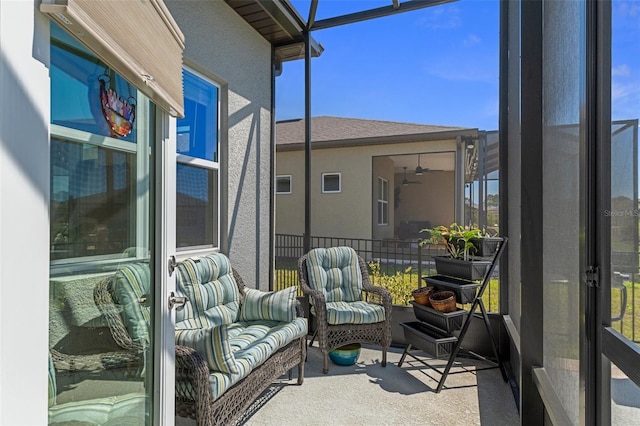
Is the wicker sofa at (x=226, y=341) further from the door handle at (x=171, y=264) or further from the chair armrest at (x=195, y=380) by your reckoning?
the door handle at (x=171, y=264)

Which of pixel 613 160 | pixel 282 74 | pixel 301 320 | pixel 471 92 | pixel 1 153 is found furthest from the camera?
pixel 471 92

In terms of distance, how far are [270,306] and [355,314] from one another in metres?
0.83

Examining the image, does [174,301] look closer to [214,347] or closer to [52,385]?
[214,347]

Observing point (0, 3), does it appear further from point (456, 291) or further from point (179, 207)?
point (456, 291)

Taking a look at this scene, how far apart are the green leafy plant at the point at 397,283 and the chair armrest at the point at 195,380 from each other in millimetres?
2619

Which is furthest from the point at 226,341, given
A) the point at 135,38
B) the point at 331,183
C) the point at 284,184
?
the point at 284,184

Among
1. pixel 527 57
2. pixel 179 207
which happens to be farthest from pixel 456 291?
pixel 179 207

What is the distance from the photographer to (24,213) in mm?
831

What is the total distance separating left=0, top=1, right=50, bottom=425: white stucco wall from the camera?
2.54 feet

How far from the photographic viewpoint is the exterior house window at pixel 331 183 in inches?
343

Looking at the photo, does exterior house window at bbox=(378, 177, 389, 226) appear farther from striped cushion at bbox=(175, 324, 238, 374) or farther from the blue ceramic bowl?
striped cushion at bbox=(175, 324, 238, 374)

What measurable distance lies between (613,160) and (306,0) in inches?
141

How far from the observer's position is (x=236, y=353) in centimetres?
232

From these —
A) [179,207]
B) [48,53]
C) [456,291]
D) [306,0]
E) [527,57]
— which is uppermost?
[306,0]
